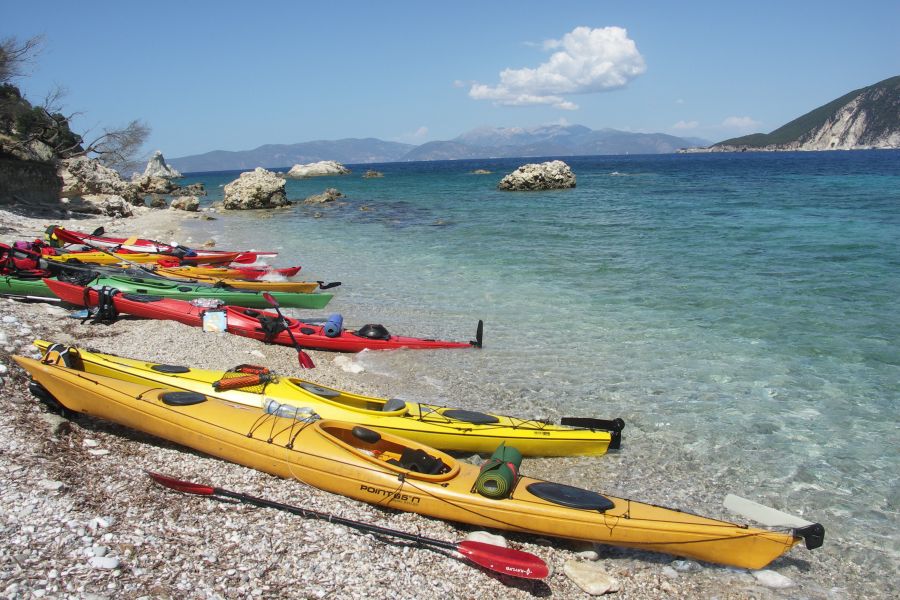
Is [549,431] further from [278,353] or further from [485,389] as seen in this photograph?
[278,353]

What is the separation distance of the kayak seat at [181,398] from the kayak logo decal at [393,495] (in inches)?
86.1

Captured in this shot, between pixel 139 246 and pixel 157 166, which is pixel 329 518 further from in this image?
pixel 157 166

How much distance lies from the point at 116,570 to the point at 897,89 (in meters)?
230

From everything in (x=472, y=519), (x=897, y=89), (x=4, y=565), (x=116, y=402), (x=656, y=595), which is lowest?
(x=656, y=595)

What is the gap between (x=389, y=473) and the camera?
5039 millimetres

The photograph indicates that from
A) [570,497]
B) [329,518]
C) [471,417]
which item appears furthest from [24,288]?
[570,497]

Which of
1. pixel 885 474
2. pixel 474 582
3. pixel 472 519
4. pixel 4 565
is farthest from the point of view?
pixel 885 474

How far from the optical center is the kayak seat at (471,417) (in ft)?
20.7

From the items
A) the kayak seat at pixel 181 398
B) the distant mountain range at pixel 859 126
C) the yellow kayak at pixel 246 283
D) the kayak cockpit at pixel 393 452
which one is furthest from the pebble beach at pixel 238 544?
the distant mountain range at pixel 859 126

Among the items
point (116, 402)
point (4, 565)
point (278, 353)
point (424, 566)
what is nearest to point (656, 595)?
point (424, 566)

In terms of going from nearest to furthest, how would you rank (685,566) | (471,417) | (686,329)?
(685,566), (471,417), (686,329)

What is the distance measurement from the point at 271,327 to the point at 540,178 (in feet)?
129

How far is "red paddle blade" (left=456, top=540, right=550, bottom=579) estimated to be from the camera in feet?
13.9

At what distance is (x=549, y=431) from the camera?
632 cm
